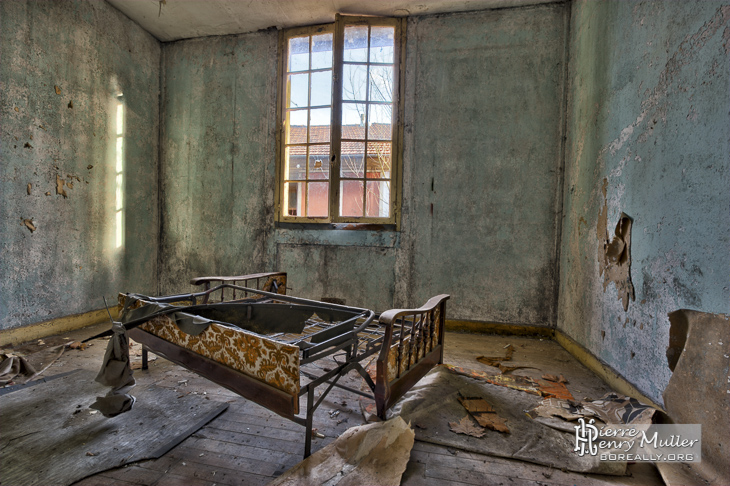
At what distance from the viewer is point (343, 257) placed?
4.28 m

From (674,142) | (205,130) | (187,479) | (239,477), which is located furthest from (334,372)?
(205,130)

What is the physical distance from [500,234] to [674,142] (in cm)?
203

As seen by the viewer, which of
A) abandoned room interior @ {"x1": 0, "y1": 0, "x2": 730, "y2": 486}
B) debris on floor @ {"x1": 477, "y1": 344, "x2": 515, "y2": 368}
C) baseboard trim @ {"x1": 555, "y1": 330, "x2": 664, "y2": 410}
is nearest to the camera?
abandoned room interior @ {"x1": 0, "y1": 0, "x2": 730, "y2": 486}

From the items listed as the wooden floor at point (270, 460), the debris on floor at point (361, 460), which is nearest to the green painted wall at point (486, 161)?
the wooden floor at point (270, 460)

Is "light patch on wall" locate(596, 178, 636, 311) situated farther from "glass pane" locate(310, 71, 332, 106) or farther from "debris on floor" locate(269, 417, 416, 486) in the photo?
"glass pane" locate(310, 71, 332, 106)

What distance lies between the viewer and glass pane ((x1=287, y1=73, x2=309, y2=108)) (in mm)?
4418

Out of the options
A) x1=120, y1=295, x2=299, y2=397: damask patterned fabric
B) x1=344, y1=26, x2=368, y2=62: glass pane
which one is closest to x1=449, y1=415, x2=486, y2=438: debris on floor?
x1=120, y1=295, x2=299, y2=397: damask patterned fabric

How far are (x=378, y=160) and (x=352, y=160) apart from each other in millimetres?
335

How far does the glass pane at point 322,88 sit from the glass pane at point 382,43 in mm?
644

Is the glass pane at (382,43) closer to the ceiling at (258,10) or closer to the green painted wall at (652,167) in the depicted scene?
the ceiling at (258,10)

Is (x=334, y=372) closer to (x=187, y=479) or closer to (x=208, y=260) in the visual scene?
(x=187, y=479)

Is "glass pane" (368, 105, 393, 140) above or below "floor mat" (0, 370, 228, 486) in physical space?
above

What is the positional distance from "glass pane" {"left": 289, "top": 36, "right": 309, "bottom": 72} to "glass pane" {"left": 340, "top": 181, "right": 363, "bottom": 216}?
167 cm

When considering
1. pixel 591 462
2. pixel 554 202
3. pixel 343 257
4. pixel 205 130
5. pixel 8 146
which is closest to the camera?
pixel 591 462
